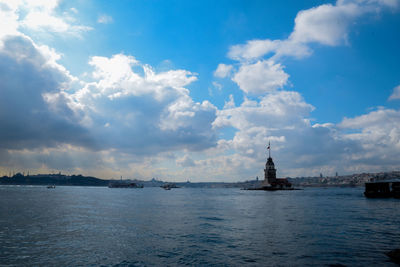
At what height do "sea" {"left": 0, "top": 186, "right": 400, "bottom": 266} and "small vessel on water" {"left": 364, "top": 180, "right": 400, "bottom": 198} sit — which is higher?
"sea" {"left": 0, "top": 186, "right": 400, "bottom": 266}

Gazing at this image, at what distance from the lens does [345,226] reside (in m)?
35.9

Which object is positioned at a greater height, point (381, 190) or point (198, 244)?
point (198, 244)

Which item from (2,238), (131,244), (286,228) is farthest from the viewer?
(286,228)

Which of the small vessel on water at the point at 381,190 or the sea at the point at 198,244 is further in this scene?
the small vessel on water at the point at 381,190

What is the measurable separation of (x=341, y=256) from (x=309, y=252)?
2401 millimetres

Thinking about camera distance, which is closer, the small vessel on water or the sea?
the sea

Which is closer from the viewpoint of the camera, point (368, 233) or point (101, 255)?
point (101, 255)

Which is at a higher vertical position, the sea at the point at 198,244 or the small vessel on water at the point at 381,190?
the sea at the point at 198,244

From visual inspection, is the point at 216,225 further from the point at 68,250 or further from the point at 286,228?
the point at 68,250

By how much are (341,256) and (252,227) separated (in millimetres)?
15223

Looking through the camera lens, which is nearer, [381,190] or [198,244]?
[198,244]

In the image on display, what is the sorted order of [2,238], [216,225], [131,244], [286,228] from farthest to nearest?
[216,225] < [286,228] < [2,238] < [131,244]

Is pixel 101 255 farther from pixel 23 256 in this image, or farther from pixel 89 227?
pixel 89 227

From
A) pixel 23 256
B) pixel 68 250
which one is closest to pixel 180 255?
pixel 68 250
